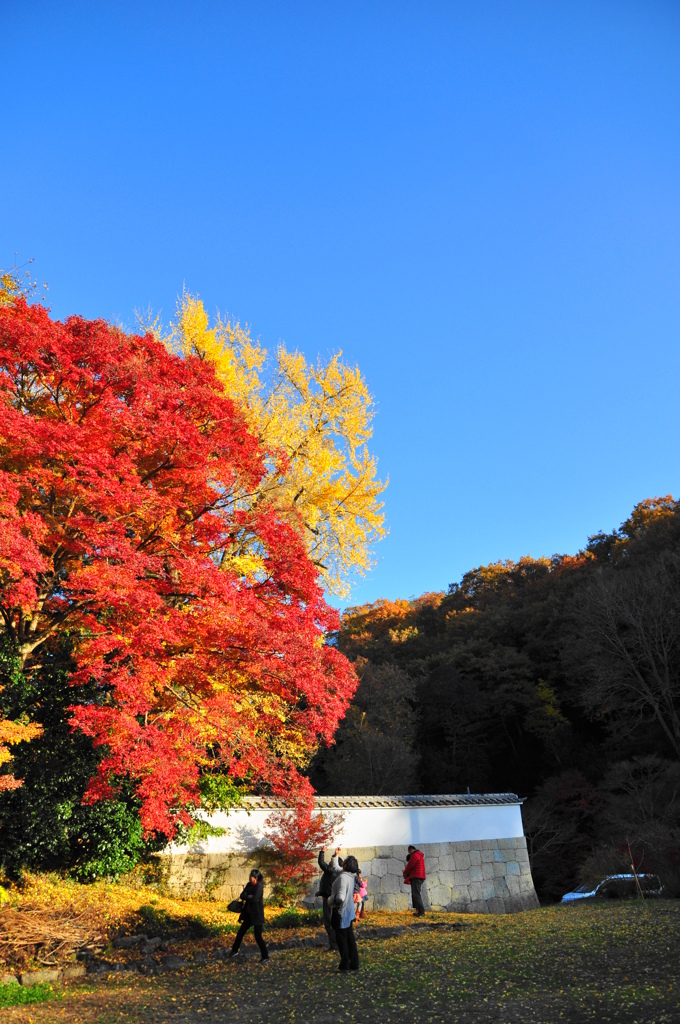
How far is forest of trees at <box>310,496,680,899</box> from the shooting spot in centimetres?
2097

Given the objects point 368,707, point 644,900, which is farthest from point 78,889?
point 368,707

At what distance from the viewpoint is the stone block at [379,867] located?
12.6 meters

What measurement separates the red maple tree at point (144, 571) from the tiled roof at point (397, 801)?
1303 millimetres

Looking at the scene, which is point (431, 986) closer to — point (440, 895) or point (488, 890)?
point (440, 895)

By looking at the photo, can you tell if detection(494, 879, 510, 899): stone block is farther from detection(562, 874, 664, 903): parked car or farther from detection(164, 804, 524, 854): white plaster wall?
detection(562, 874, 664, 903): parked car

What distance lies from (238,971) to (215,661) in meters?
3.50

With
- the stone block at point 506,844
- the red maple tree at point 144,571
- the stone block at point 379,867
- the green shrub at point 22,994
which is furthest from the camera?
the stone block at point 506,844

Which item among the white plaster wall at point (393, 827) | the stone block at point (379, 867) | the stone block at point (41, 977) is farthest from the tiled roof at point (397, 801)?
the stone block at point (41, 977)

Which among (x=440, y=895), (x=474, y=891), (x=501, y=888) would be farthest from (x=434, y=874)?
(x=501, y=888)

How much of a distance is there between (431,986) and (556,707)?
2308cm

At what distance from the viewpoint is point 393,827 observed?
13.2 metres

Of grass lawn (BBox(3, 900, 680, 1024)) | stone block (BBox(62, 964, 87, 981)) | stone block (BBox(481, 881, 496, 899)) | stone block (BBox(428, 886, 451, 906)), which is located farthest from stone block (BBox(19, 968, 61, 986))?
stone block (BBox(481, 881, 496, 899))

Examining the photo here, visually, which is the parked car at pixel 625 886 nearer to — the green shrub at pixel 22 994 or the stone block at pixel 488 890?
the stone block at pixel 488 890

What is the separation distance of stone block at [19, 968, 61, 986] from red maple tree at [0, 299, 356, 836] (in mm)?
1651
